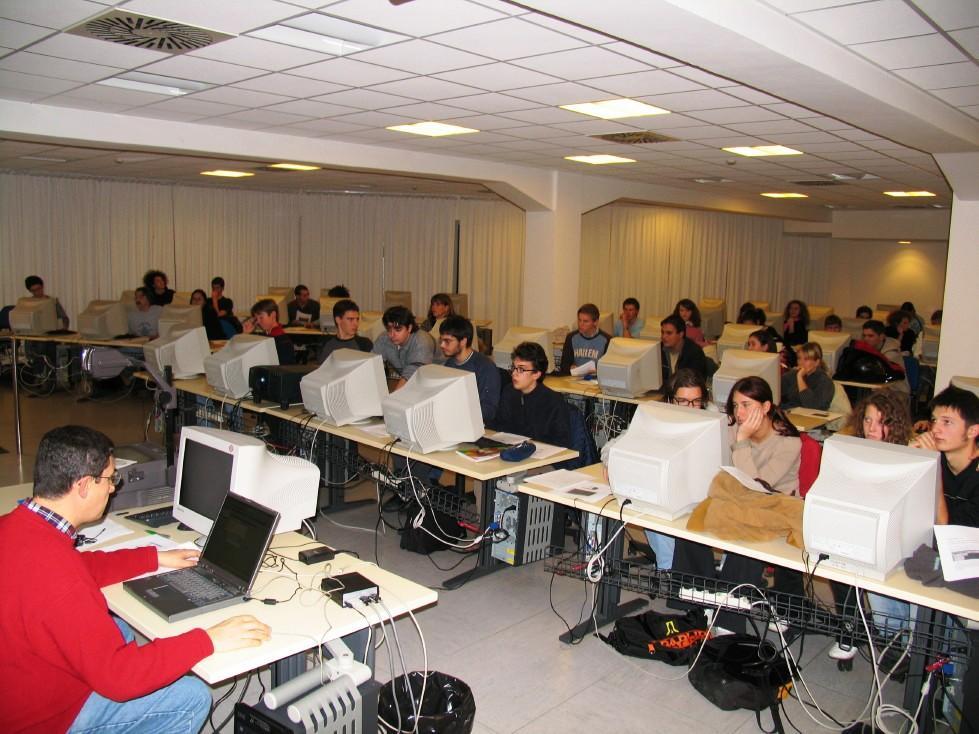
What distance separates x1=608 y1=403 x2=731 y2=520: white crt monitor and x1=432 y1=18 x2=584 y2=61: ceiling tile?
5.75 ft

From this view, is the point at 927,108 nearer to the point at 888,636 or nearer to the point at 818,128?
the point at 818,128

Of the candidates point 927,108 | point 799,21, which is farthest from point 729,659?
point 927,108

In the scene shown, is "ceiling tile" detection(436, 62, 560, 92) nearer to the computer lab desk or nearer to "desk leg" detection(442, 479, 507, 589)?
"desk leg" detection(442, 479, 507, 589)

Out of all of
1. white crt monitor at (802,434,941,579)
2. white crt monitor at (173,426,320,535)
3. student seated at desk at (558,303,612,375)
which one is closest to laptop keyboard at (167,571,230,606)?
white crt monitor at (173,426,320,535)

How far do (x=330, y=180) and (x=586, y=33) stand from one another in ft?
26.9

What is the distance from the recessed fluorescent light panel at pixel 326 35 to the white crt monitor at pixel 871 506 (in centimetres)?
267

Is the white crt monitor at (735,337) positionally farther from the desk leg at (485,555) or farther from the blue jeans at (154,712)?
the blue jeans at (154,712)

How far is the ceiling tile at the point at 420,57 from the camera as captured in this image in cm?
392

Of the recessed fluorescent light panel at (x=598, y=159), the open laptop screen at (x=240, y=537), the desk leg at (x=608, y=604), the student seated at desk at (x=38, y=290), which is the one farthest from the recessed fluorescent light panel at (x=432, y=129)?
the student seated at desk at (x=38, y=290)

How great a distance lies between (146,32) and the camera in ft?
12.5

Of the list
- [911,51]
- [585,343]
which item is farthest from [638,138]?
[911,51]

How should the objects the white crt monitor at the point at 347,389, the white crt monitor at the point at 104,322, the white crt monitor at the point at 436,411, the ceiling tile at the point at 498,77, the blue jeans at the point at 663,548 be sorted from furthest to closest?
the white crt monitor at the point at 104,322, the white crt monitor at the point at 347,389, the white crt monitor at the point at 436,411, the ceiling tile at the point at 498,77, the blue jeans at the point at 663,548

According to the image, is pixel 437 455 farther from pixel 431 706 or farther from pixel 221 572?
pixel 221 572

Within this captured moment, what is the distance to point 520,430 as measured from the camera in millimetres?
5074
